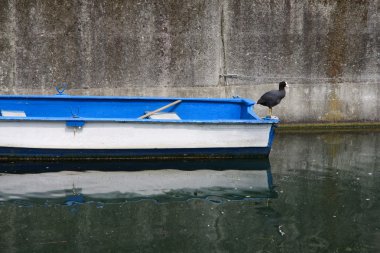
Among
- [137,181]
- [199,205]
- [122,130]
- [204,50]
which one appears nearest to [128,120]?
[122,130]

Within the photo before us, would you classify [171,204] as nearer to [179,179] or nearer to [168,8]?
[179,179]

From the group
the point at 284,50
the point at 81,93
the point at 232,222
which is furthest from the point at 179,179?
the point at 284,50

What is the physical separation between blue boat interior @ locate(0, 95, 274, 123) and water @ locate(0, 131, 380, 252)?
1.05m

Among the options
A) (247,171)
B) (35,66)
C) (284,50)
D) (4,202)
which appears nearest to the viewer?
(4,202)

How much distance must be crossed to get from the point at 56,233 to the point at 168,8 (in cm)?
616

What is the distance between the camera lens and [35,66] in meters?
11.6

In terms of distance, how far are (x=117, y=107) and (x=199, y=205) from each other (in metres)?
3.55

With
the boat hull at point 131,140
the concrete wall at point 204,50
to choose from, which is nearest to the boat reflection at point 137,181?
the boat hull at point 131,140

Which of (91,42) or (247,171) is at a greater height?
(91,42)

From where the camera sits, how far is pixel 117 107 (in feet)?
36.3

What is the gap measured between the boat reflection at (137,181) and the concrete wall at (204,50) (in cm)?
236

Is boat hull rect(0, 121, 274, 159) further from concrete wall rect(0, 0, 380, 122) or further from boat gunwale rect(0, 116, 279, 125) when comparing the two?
concrete wall rect(0, 0, 380, 122)

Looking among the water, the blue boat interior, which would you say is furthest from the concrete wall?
the water

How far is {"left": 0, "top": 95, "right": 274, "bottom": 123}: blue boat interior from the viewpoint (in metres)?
10.7
